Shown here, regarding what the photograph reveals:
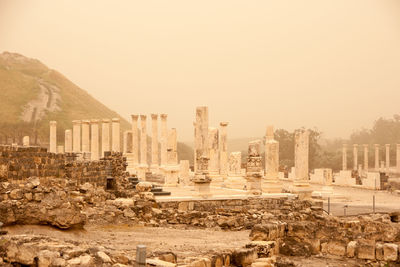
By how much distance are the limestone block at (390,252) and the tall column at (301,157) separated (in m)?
10.6

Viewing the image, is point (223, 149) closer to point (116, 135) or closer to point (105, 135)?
point (116, 135)

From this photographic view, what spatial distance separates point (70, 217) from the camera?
9.73 meters

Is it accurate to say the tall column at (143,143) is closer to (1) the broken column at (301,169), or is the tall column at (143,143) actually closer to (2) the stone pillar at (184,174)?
(2) the stone pillar at (184,174)

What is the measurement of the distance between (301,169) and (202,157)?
5668 millimetres

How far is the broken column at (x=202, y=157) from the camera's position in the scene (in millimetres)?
16766

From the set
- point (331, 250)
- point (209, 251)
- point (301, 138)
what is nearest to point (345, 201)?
point (301, 138)

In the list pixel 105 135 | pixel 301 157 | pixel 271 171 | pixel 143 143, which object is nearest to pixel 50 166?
pixel 271 171

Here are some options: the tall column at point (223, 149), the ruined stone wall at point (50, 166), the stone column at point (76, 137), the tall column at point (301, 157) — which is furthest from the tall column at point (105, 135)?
the ruined stone wall at point (50, 166)

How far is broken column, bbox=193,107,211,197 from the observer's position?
660 inches

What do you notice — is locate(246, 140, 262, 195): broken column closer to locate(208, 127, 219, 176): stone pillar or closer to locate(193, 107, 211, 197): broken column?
locate(193, 107, 211, 197): broken column

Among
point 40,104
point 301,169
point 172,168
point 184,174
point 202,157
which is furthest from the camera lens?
point 40,104

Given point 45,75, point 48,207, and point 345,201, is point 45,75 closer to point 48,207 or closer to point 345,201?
point 345,201

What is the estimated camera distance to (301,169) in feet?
69.2

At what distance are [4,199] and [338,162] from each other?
48.0 metres
